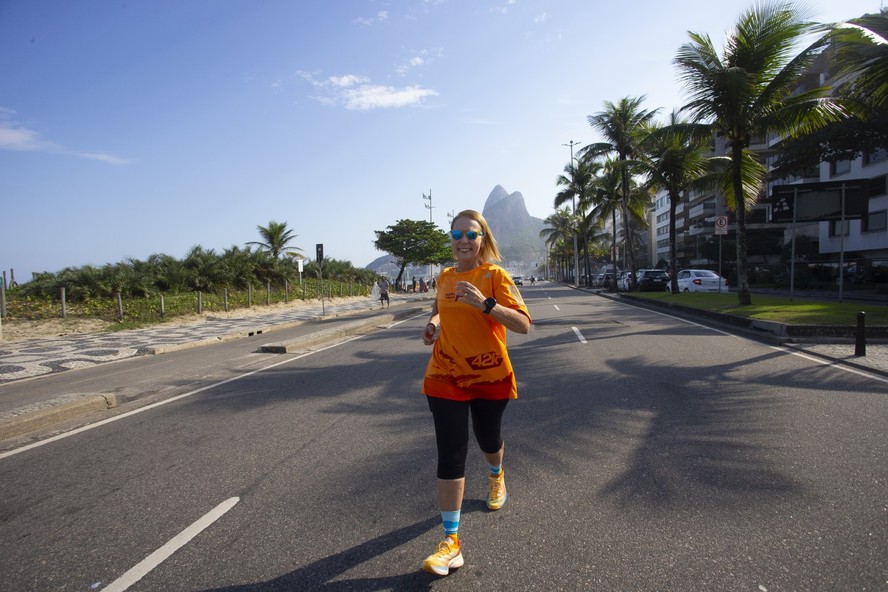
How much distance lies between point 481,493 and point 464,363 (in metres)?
1.24

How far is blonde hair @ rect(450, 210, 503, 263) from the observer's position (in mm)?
2984

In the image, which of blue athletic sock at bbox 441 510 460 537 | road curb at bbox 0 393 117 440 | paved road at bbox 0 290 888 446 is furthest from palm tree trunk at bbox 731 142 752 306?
road curb at bbox 0 393 117 440

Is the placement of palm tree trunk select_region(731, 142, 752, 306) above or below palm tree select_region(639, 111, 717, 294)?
below

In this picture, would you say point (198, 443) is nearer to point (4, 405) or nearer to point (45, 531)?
point (45, 531)

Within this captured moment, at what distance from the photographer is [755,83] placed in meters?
14.3

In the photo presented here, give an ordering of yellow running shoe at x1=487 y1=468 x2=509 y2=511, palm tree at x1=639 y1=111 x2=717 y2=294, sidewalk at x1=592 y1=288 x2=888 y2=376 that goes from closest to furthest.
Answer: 1. yellow running shoe at x1=487 y1=468 x2=509 y2=511
2. sidewalk at x1=592 y1=288 x2=888 y2=376
3. palm tree at x1=639 y1=111 x2=717 y2=294

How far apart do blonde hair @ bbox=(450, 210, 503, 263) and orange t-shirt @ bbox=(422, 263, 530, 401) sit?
231mm

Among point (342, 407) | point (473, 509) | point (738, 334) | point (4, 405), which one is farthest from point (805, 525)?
point (738, 334)

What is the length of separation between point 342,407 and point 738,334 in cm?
931

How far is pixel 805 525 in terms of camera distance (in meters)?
2.93

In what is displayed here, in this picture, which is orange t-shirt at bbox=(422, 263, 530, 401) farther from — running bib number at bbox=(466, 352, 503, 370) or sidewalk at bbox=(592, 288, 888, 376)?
sidewalk at bbox=(592, 288, 888, 376)

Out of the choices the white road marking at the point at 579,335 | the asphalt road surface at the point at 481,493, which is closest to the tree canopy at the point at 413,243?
the white road marking at the point at 579,335

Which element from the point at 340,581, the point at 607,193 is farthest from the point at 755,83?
the point at 607,193

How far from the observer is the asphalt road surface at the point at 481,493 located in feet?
8.50
